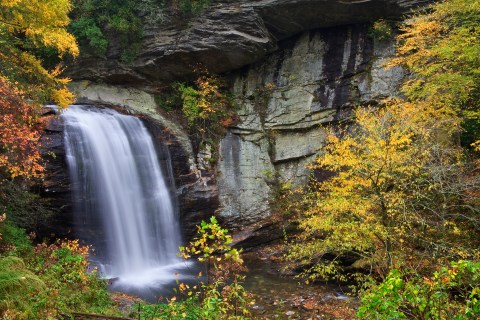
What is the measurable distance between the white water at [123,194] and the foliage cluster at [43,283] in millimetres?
→ 2322

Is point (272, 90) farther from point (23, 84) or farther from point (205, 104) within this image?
point (23, 84)

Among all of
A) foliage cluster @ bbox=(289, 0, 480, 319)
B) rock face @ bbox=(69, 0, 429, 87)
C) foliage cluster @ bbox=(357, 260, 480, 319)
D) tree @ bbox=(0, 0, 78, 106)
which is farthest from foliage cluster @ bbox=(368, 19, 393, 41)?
foliage cluster @ bbox=(357, 260, 480, 319)

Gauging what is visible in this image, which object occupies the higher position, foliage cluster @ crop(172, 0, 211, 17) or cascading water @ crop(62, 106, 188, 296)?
foliage cluster @ crop(172, 0, 211, 17)

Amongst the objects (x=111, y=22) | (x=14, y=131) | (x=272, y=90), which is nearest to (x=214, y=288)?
(x=14, y=131)

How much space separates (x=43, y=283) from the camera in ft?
17.6

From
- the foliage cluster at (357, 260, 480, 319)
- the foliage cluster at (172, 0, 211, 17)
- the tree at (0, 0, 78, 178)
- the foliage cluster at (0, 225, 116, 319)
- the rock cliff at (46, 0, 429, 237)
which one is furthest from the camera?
the foliage cluster at (172, 0, 211, 17)

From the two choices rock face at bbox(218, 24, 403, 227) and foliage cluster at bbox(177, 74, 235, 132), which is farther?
foliage cluster at bbox(177, 74, 235, 132)

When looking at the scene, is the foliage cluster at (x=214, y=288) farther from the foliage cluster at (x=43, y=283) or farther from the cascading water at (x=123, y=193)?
the cascading water at (x=123, y=193)

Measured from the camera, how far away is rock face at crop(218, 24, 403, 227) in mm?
14539

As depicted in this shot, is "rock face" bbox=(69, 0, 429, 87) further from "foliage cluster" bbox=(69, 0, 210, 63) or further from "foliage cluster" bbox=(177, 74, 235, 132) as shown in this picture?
"foliage cluster" bbox=(177, 74, 235, 132)

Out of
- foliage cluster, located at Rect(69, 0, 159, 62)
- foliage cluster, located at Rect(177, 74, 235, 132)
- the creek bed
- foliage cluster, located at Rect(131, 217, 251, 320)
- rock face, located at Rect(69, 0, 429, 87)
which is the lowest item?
the creek bed

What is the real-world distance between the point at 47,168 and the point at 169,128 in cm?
543

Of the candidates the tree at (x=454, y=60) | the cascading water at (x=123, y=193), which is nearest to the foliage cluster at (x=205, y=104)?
the cascading water at (x=123, y=193)

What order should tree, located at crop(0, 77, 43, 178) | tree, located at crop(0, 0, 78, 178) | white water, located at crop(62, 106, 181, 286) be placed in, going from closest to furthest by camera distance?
tree, located at crop(0, 77, 43, 178)
tree, located at crop(0, 0, 78, 178)
white water, located at crop(62, 106, 181, 286)
